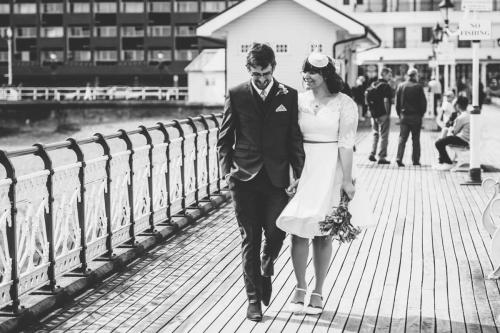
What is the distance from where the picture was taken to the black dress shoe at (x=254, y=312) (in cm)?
627

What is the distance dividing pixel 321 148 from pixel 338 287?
→ 1569 millimetres

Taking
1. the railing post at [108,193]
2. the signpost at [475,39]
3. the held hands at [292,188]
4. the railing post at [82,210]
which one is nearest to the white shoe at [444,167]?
the signpost at [475,39]

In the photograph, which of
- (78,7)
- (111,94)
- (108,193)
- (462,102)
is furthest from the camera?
(78,7)

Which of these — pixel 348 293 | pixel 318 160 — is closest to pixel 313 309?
pixel 348 293

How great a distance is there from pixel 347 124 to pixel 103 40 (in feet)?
293

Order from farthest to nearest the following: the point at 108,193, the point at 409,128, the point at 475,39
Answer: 1. the point at 409,128
2. the point at 475,39
3. the point at 108,193

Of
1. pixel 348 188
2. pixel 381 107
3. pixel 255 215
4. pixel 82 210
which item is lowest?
pixel 82 210

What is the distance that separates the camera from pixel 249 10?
27781 millimetres

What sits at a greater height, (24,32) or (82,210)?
(24,32)

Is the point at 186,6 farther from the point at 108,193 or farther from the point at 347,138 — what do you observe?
the point at 347,138

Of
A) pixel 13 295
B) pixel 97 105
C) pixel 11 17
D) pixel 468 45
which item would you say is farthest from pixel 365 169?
pixel 11 17

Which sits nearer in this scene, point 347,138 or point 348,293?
point 347,138

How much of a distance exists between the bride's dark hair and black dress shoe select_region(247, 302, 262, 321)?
1.61 meters

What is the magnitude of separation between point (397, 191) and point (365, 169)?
3.67m
